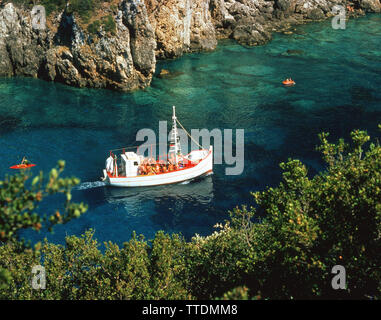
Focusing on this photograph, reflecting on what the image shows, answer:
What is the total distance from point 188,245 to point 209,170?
1162 inches

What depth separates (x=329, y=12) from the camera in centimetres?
13888

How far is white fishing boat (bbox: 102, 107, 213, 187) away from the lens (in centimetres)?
6175

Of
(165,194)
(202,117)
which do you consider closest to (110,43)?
(202,117)

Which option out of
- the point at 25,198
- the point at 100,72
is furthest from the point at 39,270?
the point at 100,72

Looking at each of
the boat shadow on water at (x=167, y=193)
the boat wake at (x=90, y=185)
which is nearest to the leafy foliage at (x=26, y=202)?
the boat shadow on water at (x=167, y=193)

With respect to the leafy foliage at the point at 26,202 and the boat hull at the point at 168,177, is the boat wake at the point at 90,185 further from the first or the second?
the leafy foliage at the point at 26,202

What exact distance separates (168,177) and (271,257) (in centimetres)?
3589

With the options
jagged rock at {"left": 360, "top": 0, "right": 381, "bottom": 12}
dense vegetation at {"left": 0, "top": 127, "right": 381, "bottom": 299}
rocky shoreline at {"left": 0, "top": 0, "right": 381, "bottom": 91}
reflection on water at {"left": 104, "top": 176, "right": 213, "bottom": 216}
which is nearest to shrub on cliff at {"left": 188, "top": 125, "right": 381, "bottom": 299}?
dense vegetation at {"left": 0, "top": 127, "right": 381, "bottom": 299}

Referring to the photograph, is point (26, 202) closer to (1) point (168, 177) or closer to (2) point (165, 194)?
(2) point (165, 194)

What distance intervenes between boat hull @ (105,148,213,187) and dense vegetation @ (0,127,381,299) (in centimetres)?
2647

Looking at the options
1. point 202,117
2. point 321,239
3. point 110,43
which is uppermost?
point 110,43

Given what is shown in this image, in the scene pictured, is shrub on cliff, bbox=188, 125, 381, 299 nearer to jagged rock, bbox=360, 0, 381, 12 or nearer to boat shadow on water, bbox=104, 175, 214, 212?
boat shadow on water, bbox=104, 175, 214, 212

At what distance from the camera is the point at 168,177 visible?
205ft

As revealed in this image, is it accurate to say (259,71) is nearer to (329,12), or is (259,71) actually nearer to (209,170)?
(209,170)
